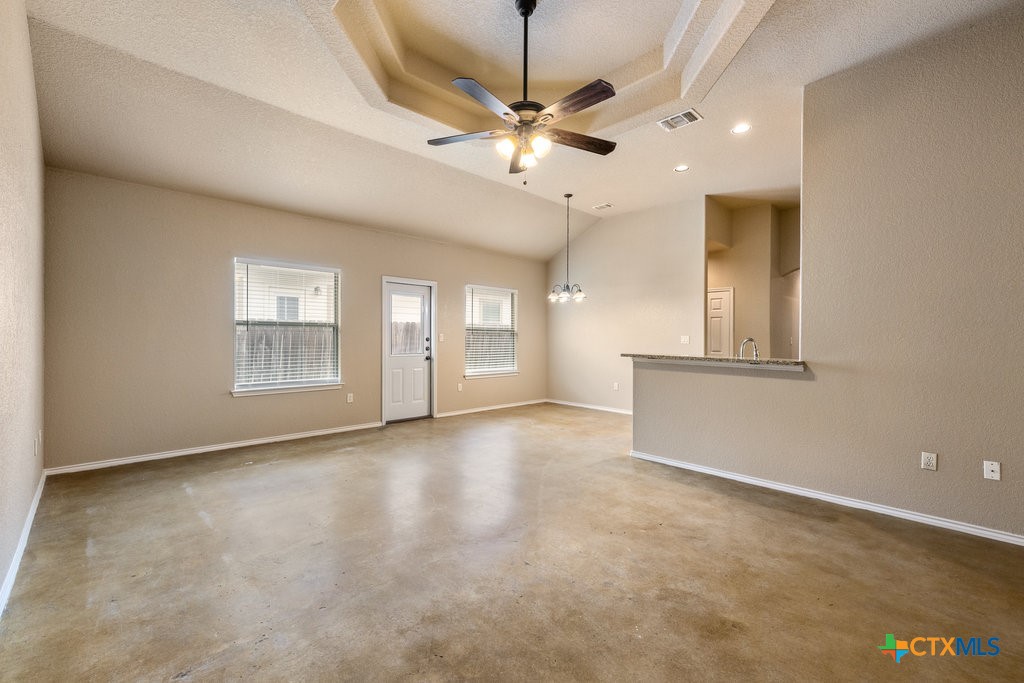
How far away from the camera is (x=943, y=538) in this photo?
256 cm

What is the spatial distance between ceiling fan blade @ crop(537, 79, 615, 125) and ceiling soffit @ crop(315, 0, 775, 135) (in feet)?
2.24

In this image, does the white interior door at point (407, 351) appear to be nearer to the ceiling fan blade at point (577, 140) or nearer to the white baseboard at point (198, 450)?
the white baseboard at point (198, 450)

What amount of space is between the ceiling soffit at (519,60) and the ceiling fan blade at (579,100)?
68cm

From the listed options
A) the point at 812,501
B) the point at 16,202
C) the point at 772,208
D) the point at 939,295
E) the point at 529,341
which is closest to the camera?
the point at 16,202

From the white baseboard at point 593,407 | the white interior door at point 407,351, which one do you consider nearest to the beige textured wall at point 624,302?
the white baseboard at point 593,407

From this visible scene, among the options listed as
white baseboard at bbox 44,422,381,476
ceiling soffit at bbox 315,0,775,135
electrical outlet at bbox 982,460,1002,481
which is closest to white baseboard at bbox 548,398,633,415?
white baseboard at bbox 44,422,381,476

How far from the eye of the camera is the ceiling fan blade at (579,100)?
227cm

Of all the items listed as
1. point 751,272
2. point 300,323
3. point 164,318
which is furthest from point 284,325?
point 751,272

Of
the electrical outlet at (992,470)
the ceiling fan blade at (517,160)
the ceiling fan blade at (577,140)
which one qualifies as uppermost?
the ceiling fan blade at (577,140)

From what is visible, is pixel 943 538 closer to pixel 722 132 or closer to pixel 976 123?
pixel 976 123

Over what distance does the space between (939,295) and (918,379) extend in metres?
0.55

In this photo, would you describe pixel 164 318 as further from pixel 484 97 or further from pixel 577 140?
pixel 577 140

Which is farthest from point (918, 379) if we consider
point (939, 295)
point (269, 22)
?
point (269, 22)

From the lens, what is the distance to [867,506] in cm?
296
